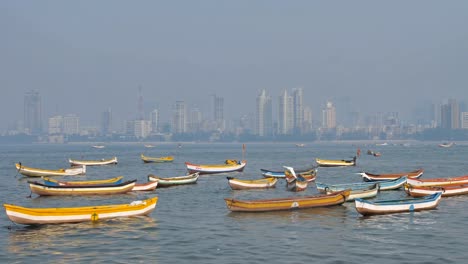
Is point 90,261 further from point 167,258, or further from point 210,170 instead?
point 210,170

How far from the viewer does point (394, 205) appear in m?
38.4

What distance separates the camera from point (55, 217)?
34.4 metres

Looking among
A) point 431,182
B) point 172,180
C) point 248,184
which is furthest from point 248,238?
point 172,180

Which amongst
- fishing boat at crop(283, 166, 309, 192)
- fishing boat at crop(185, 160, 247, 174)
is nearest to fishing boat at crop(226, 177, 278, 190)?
fishing boat at crop(283, 166, 309, 192)

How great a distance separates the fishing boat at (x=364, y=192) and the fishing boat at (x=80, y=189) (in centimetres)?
1908

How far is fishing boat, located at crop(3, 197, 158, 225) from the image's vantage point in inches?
1325

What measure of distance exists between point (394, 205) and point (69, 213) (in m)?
21.5

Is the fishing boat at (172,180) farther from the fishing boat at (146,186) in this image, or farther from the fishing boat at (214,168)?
the fishing boat at (214,168)

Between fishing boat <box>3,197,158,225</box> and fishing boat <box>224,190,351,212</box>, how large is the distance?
606 cm

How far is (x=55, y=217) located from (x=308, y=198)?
1733 cm

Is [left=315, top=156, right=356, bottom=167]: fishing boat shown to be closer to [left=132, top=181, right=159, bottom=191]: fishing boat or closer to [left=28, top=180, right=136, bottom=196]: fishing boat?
[left=132, top=181, right=159, bottom=191]: fishing boat

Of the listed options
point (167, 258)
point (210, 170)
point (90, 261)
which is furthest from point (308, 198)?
point (210, 170)

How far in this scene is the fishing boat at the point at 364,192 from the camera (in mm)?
44753

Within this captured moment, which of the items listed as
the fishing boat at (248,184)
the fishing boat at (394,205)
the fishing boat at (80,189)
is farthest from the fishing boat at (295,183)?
the fishing boat at (80,189)
